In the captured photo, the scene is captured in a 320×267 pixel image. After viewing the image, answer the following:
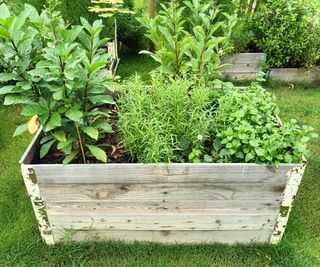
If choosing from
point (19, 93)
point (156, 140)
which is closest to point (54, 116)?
point (19, 93)

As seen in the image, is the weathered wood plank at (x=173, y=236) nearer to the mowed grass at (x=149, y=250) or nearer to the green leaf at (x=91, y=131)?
the mowed grass at (x=149, y=250)

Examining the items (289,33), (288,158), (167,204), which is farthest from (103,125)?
(289,33)

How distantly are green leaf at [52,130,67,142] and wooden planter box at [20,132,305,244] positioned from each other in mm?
162

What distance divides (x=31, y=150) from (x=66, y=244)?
69cm

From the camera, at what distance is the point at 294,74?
468 centimetres

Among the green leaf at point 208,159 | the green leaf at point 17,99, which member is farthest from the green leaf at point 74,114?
the green leaf at point 208,159

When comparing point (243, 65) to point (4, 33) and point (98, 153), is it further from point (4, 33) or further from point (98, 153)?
point (4, 33)

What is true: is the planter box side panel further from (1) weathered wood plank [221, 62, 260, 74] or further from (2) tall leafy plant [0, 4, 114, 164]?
(1) weathered wood plank [221, 62, 260, 74]

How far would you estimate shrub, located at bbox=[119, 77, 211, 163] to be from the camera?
224cm

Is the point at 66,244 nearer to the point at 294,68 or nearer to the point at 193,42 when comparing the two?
the point at 193,42

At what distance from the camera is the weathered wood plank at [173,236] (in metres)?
2.39

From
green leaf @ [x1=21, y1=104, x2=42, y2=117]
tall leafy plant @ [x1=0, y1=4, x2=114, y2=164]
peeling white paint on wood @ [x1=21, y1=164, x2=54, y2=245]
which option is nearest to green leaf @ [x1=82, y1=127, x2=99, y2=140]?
tall leafy plant @ [x1=0, y1=4, x2=114, y2=164]

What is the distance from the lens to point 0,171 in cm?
315

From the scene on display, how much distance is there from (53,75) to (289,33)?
3442mm
